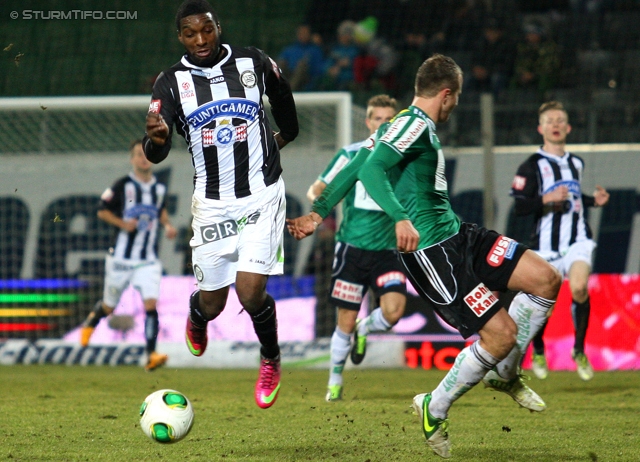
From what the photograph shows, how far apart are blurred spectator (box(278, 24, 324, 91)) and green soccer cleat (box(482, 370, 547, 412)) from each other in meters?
9.51

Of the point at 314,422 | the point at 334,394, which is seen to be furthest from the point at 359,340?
the point at 314,422

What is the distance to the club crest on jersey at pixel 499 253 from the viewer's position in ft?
16.6

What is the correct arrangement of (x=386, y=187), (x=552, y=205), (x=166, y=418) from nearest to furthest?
(x=166, y=418) → (x=386, y=187) → (x=552, y=205)

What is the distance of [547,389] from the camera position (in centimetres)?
794

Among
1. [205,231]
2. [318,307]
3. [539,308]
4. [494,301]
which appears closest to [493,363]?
[494,301]

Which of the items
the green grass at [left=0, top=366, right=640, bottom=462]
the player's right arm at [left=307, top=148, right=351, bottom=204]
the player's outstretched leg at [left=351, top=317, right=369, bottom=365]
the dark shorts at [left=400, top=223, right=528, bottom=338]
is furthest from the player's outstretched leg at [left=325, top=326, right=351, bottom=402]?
the dark shorts at [left=400, top=223, right=528, bottom=338]

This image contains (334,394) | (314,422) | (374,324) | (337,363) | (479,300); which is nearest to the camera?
(479,300)

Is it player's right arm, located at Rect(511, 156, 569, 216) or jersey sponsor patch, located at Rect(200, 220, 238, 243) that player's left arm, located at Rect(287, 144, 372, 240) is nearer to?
jersey sponsor patch, located at Rect(200, 220, 238, 243)

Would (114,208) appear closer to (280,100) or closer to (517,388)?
(280,100)

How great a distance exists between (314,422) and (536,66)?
9266 millimetres

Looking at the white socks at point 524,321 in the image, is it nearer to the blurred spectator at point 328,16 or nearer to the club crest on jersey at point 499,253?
the club crest on jersey at point 499,253

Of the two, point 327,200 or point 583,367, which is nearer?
point 327,200

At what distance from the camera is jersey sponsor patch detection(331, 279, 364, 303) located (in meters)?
7.57

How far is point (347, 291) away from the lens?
24.9ft
